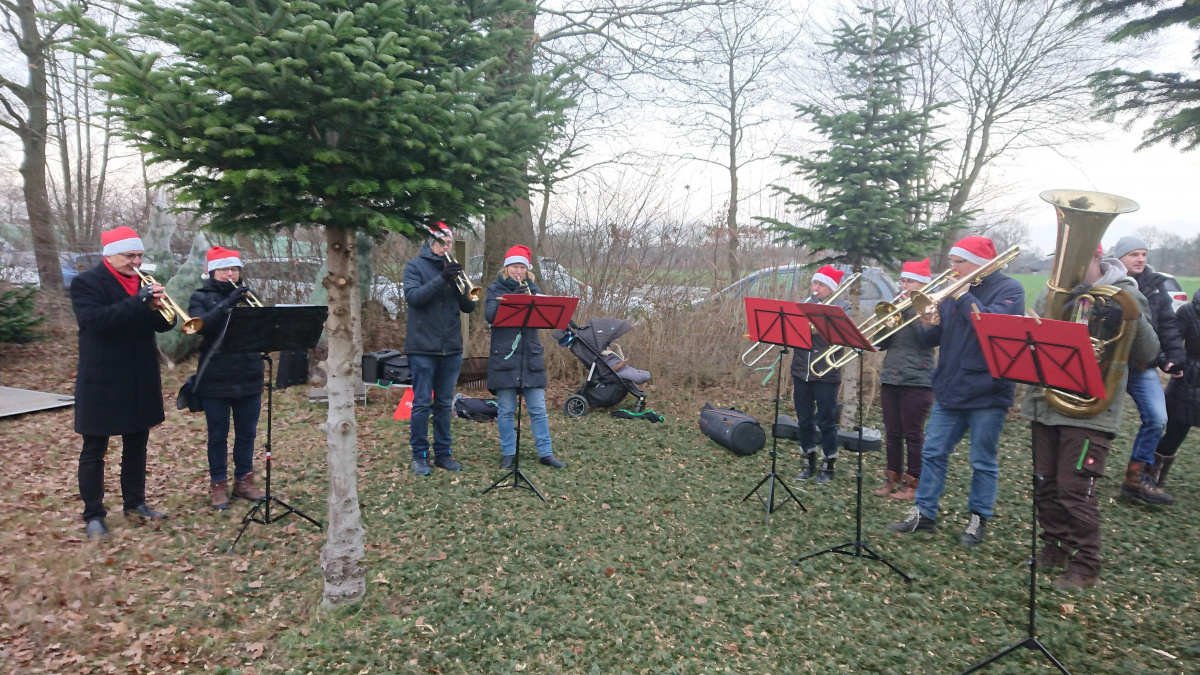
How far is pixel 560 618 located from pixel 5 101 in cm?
1385

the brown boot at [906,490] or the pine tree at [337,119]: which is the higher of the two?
the pine tree at [337,119]

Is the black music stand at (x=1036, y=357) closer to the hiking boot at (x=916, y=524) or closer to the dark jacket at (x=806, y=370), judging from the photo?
the hiking boot at (x=916, y=524)

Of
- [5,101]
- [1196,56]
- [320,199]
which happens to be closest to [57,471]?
[320,199]

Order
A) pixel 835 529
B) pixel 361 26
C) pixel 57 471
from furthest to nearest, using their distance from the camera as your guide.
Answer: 1. pixel 57 471
2. pixel 835 529
3. pixel 361 26

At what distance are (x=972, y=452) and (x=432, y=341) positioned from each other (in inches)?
166

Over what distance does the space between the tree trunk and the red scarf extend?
73.9 inches

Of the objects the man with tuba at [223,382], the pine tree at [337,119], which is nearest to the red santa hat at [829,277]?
the pine tree at [337,119]

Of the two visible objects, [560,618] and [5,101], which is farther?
[5,101]

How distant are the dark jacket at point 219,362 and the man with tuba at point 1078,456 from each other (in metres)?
5.30

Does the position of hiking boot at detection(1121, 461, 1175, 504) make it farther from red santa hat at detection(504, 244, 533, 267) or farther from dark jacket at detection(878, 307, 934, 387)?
red santa hat at detection(504, 244, 533, 267)

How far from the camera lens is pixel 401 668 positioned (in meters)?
3.28

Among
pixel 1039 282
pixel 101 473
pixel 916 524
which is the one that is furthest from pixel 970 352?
pixel 1039 282

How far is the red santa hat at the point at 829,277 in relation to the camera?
6.29 metres

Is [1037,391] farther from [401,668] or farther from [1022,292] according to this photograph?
[401,668]
